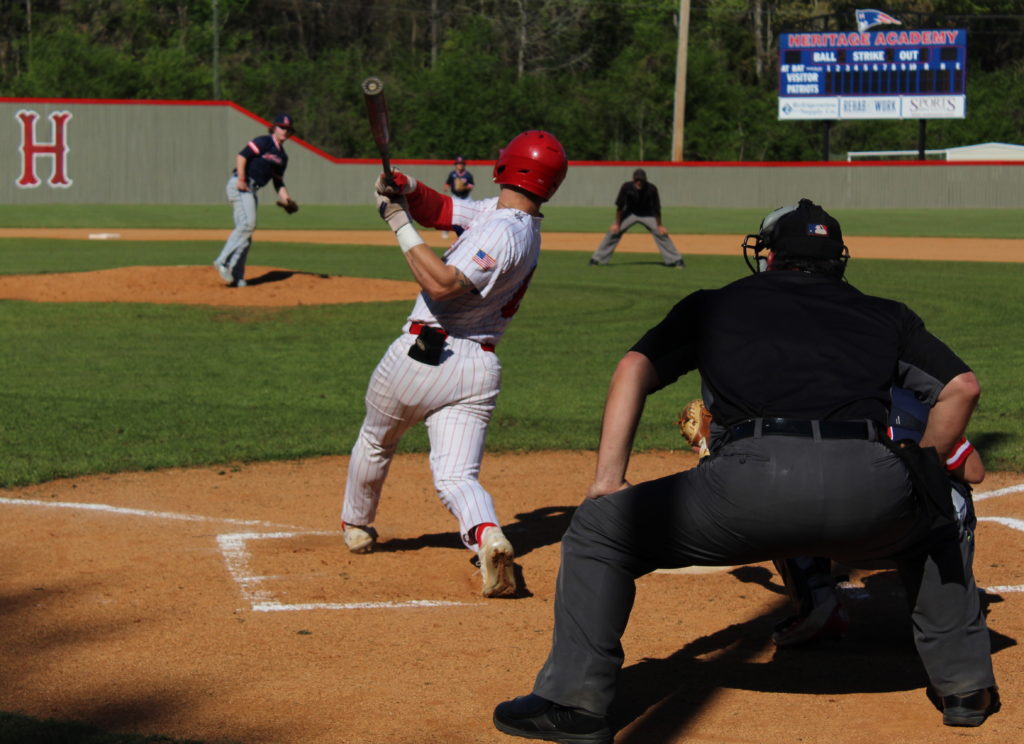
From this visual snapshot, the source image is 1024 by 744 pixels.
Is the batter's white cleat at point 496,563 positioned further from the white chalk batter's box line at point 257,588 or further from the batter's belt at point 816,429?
the batter's belt at point 816,429

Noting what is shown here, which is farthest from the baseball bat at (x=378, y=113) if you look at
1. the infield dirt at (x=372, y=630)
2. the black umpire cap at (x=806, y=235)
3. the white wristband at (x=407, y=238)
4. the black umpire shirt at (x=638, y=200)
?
the black umpire shirt at (x=638, y=200)

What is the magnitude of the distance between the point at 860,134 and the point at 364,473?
6134 centimetres

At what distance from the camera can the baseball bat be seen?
17.8ft

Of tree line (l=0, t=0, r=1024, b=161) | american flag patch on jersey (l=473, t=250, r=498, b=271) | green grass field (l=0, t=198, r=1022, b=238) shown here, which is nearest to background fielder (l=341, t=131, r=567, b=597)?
american flag patch on jersey (l=473, t=250, r=498, b=271)

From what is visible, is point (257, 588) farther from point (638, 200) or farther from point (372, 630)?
point (638, 200)

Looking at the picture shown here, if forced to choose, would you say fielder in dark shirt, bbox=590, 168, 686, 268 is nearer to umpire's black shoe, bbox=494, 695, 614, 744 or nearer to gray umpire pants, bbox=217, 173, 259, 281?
gray umpire pants, bbox=217, 173, 259, 281

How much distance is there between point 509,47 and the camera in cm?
6981

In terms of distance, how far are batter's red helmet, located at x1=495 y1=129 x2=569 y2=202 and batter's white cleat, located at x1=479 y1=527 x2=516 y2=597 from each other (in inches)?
55.4

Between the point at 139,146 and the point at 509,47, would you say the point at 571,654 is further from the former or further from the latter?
the point at 509,47

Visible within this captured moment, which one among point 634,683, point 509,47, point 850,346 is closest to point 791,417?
point 850,346

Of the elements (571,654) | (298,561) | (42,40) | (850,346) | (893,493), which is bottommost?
(298,561)

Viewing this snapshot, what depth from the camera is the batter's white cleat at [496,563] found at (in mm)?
5355

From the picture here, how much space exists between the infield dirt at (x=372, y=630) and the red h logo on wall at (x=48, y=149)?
39.3 meters

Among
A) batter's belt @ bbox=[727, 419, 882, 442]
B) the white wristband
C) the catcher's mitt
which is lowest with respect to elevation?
the catcher's mitt
